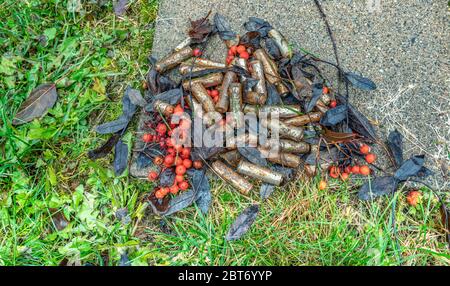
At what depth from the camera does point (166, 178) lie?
339 centimetres

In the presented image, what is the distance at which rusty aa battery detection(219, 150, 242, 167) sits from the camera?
338cm

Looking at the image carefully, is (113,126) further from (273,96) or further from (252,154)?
(273,96)

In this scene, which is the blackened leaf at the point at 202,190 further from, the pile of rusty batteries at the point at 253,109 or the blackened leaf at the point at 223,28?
the blackened leaf at the point at 223,28

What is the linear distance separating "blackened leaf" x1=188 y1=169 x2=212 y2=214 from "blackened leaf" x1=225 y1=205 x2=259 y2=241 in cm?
24

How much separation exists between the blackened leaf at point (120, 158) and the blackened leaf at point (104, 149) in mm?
50

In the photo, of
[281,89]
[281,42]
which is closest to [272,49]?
[281,42]

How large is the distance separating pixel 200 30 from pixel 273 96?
0.77m

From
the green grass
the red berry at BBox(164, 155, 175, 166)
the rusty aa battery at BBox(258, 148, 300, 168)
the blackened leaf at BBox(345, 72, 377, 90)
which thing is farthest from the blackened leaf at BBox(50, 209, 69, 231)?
the blackened leaf at BBox(345, 72, 377, 90)

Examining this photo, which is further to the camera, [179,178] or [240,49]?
[240,49]

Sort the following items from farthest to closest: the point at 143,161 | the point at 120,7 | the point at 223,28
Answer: the point at 120,7 → the point at 223,28 → the point at 143,161

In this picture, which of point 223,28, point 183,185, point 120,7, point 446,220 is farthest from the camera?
point 120,7

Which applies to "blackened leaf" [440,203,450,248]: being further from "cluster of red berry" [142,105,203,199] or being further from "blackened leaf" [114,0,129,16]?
"blackened leaf" [114,0,129,16]

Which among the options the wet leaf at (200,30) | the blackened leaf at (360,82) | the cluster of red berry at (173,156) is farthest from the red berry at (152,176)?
the blackened leaf at (360,82)
